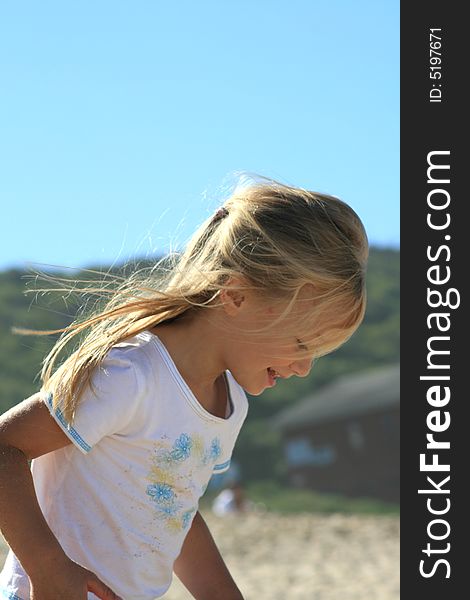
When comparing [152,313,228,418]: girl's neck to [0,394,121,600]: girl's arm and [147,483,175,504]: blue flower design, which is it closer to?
[147,483,175,504]: blue flower design

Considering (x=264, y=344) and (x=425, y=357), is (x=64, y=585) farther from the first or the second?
(x=425, y=357)

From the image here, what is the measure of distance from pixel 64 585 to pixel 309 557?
9418mm

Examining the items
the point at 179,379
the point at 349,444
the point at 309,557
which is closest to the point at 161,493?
the point at 179,379

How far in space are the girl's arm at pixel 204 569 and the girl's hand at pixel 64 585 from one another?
1.61 ft

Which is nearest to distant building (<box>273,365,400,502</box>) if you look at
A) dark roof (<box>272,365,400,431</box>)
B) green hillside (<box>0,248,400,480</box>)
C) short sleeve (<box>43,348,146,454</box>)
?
dark roof (<box>272,365,400,431</box>)

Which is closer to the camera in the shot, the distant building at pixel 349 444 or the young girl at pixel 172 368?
the young girl at pixel 172 368

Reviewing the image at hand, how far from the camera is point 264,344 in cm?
191

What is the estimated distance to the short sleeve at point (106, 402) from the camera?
173 centimetres

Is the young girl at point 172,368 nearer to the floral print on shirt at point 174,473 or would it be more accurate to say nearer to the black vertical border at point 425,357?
the floral print on shirt at point 174,473

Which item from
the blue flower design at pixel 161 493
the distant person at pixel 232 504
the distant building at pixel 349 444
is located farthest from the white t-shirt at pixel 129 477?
the distant building at pixel 349 444

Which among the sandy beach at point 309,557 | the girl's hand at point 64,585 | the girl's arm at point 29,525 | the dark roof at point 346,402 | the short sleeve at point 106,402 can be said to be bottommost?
the sandy beach at point 309,557

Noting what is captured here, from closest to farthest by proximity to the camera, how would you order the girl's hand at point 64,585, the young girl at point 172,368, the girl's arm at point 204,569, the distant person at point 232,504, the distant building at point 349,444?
1. the girl's hand at point 64,585
2. the young girl at point 172,368
3. the girl's arm at point 204,569
4. the distant person at point 232,504
5. the distant building at point 349,444

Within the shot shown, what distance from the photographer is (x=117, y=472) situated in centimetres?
185

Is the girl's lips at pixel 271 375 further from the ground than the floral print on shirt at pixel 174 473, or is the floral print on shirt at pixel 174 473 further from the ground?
the girl's lips at pixel 271 375
